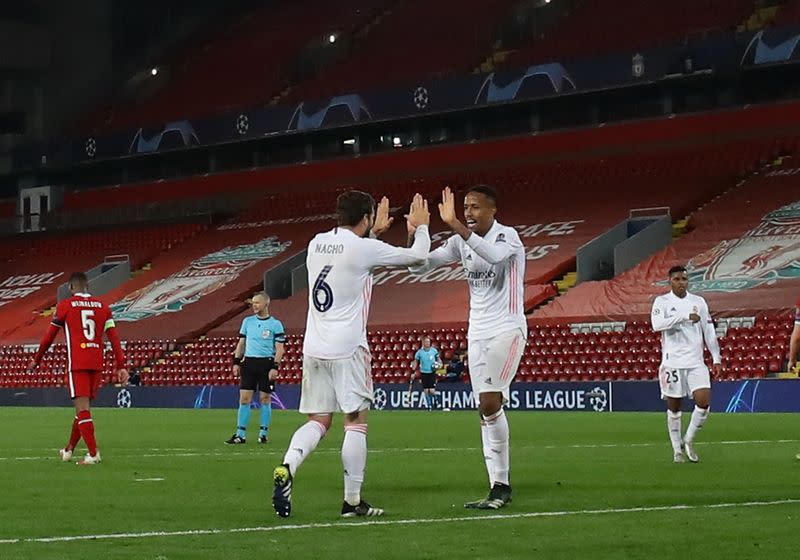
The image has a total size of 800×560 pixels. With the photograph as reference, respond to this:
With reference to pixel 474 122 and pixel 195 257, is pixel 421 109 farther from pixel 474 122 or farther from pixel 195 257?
pixel 195 257

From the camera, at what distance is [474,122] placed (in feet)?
174

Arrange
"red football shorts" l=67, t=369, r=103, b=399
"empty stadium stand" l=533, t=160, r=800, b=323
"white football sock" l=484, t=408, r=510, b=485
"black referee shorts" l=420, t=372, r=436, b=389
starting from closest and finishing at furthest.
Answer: "white football sock" l=484, t=408, r=510, b=485, "red football shorts" l=67, t=369, r=103, b=399, "empty stadium stand" l=533, t=160, r=800, b=323, "black referee shorts" l=420, t=372, r=436, b=389

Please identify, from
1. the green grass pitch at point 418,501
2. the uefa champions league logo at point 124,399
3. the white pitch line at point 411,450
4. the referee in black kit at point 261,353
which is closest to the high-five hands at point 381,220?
the green grass pitch at point 418,501

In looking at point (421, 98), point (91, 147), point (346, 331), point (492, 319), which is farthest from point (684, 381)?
point (91, 147)

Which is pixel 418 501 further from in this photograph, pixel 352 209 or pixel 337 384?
pixel 352 209

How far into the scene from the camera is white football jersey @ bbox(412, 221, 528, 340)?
38.7 ft

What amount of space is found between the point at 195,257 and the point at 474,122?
12123 mm

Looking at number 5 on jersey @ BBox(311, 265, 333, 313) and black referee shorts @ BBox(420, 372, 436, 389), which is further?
black referee shorts @ BBox(420, 372, 436, 389)

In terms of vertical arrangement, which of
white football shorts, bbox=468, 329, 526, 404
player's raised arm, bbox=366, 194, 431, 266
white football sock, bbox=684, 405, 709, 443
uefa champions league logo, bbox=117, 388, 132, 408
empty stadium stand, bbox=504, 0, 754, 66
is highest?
empty stadium stand, bbox=504, 0, 754, 66

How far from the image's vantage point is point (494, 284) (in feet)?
39.0

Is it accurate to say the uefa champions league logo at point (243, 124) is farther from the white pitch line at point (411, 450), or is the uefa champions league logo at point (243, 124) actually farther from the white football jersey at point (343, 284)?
the white football jersey at point (343, 284)

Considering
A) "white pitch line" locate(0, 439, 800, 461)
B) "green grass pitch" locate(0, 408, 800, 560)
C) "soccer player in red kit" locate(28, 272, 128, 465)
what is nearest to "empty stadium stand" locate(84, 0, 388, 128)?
"green grass pitch" locate(0, 408, 800, 560)

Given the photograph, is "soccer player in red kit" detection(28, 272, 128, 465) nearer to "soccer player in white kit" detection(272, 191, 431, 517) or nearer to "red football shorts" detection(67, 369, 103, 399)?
"red football shorts" detection(67, 369, 103, 399)

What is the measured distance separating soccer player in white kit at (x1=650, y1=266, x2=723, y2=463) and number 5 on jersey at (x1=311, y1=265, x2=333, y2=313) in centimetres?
701
